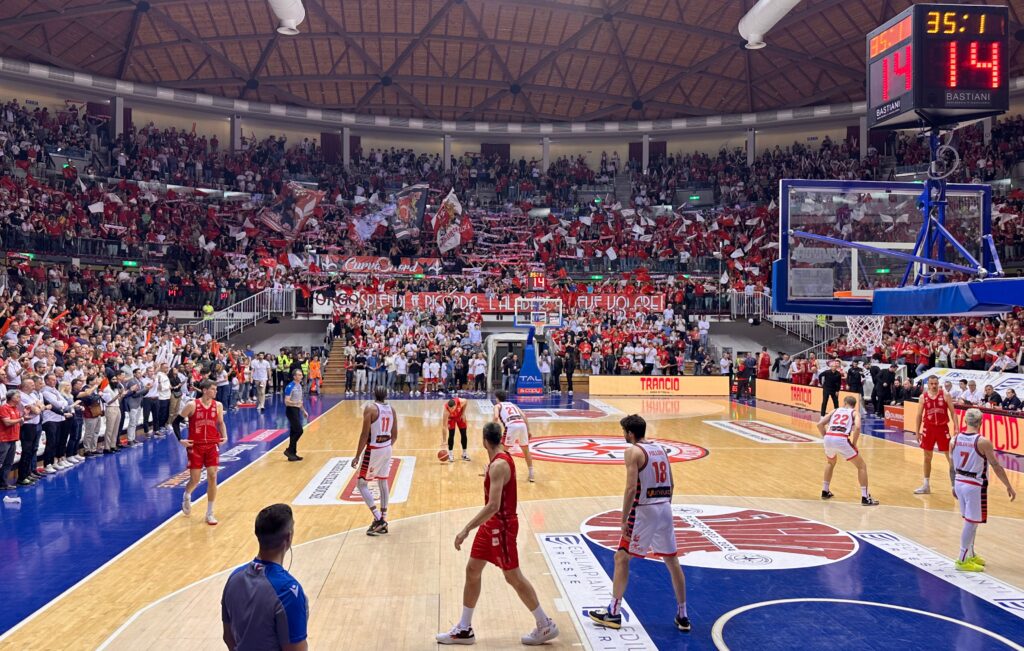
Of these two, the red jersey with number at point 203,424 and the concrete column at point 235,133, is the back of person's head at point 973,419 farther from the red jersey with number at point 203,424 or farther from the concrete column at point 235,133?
the concrete column at point 235,133

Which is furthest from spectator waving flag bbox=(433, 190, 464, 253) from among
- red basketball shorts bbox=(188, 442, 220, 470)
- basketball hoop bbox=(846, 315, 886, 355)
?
red basketball shorts bbox=(188, 442, 220, 470)

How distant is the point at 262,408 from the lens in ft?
76.2

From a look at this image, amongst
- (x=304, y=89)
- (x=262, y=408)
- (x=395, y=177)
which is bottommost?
(x=262, y=408)

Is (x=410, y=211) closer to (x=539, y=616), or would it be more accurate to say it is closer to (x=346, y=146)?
(x=346, y=146)

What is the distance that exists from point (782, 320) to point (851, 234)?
22.5 metres

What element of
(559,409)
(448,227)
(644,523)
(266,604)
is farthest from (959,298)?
(448,227)

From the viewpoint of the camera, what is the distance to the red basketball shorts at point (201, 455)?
9.38 meters

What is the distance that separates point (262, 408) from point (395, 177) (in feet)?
77.7

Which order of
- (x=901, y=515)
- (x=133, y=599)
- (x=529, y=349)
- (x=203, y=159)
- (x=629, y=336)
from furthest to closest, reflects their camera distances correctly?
(x=203, y=159) → (x=629, y=336) → (x=529, y=349) → (x=901, y=515) → (x=133, y=599)

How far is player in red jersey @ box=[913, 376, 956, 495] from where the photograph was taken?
1138 centimetres

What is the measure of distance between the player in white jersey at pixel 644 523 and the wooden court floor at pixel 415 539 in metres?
0.54

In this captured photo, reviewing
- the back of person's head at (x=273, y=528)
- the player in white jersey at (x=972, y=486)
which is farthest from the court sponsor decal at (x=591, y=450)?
the back of person's head at (x=273, y=528)

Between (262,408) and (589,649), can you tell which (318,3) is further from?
(589,649)

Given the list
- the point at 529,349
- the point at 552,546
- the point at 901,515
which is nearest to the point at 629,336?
the point at 529,349
